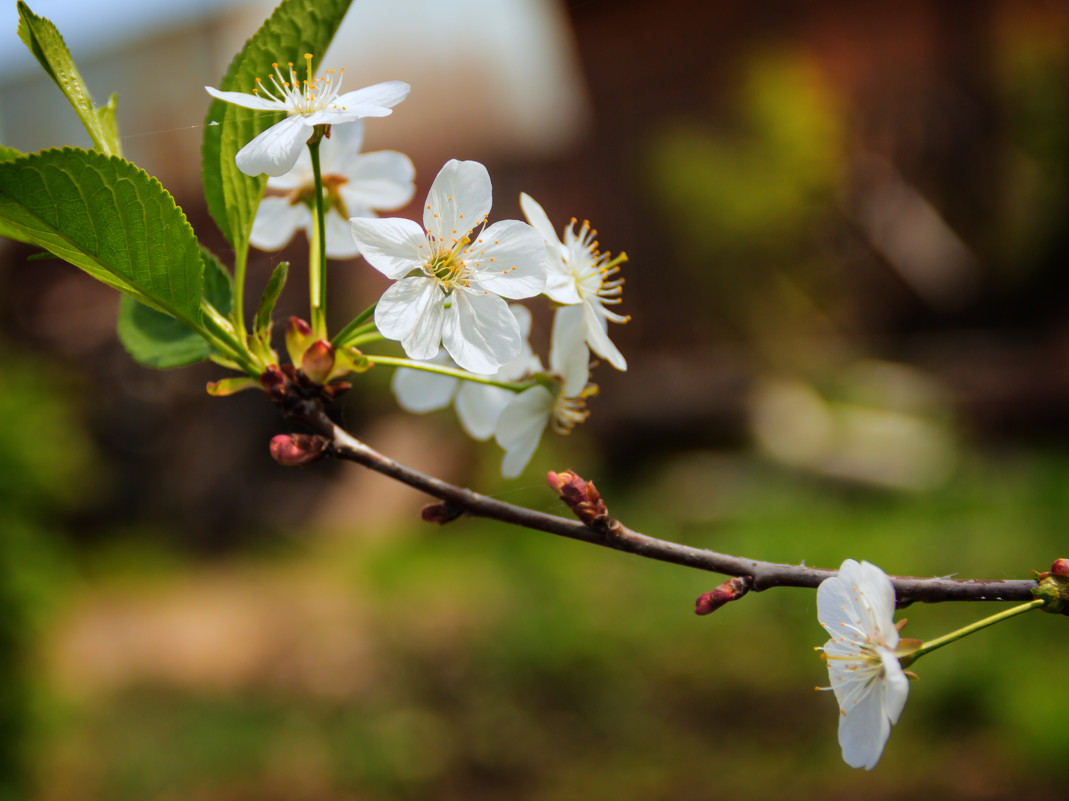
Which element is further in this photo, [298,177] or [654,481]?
[654,481]

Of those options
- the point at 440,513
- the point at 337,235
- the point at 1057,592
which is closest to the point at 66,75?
the point at 337,235

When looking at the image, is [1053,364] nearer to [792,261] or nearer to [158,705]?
[792,261]

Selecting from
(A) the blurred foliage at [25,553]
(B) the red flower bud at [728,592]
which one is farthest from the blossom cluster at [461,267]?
(A) the blurred foliage at [25,553]

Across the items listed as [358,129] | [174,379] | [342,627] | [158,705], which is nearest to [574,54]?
[174,379]

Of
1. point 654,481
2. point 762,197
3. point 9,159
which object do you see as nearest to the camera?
point 9,159

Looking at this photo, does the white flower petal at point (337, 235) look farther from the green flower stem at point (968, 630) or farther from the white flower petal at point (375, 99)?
the green flower stem at point (968, 630)

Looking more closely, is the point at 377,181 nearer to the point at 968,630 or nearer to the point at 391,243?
the point at 391,243

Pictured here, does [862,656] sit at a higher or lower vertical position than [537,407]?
lower
